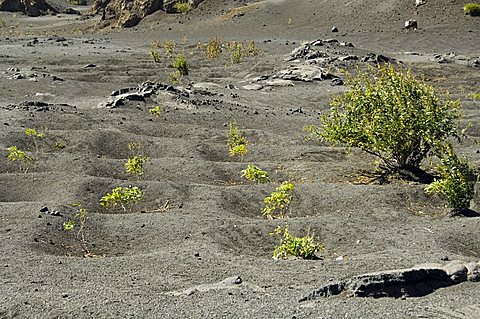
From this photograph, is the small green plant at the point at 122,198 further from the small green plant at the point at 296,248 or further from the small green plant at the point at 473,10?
the small green plant at the point at 473,10

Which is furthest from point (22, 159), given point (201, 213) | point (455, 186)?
point (455, 186)

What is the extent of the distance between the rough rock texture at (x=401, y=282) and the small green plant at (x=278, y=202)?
2493 millimetres

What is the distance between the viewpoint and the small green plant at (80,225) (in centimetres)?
683

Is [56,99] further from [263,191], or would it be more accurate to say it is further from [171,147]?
[263,191]

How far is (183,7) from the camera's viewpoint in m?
40.7

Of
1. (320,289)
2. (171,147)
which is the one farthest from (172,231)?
(171,147)

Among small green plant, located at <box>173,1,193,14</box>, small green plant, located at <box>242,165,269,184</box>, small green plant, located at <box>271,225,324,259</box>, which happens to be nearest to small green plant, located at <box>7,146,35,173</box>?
small green plant, located at <box>242,165,269,184</box>

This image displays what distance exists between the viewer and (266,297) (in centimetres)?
505

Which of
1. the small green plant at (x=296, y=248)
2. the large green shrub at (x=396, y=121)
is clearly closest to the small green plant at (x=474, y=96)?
the large green shrub at (x=396, y=121)

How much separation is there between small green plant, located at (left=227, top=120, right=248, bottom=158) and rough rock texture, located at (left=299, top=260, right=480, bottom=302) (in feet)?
17.4

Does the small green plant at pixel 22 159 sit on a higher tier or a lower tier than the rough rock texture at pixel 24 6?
higher

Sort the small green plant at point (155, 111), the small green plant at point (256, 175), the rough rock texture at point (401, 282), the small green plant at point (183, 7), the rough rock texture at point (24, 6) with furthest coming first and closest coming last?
the rough rock texture at point (24, 6) → the small green plant at point (183, 7) → the small green plant at point (155, 111) → the small green plant at point (256, 175) → the rough rock texture at point (401, 282)

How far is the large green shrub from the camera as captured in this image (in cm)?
895

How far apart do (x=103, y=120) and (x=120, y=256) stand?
712 cm
